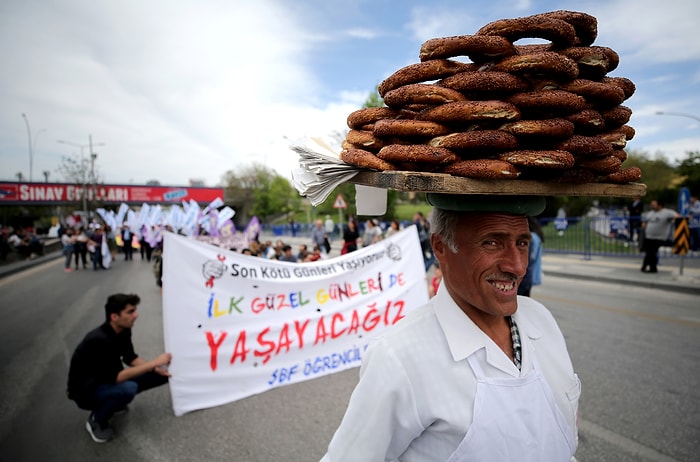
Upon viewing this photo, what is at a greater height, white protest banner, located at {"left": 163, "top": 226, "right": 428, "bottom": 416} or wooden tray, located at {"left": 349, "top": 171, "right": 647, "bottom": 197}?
wooden tray, located at {"left": 349, "top": 171, "right": 647, "bottom": 197}

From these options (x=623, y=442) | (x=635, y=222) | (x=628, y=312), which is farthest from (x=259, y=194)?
(x=623, y=442)

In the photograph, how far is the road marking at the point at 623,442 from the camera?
3027 millimetres

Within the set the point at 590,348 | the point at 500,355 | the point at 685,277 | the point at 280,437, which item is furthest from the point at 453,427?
the point at 685,277

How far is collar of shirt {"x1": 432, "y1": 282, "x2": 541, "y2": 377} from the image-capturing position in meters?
1.30

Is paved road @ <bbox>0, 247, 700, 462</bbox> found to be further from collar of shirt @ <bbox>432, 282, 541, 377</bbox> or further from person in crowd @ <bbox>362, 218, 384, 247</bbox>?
person in crowd @ <bbox>362, 218, 384, 247</bbox>

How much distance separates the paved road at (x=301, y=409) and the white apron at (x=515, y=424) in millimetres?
2274

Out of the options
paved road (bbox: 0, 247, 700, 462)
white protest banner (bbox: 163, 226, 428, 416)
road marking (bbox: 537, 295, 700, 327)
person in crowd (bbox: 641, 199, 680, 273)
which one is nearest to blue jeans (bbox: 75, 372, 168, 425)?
paved road (bbox: 0, 247, 700, 462)

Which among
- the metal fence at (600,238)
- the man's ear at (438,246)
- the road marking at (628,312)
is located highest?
the man's ear at (438,246)

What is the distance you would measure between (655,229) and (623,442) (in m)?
9.01

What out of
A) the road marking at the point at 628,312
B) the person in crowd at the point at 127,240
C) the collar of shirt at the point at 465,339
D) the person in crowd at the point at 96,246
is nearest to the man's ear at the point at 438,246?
the collar of shirt at the point at 465,339

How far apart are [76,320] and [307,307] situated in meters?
6.21

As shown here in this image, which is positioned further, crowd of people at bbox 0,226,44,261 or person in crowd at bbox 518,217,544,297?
crowd of people at bbox 0,226,44,261

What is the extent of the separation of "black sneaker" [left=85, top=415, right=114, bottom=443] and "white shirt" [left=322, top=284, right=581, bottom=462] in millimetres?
3320

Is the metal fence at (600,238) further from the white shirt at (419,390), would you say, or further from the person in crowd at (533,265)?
the white shirt at (419,390)
